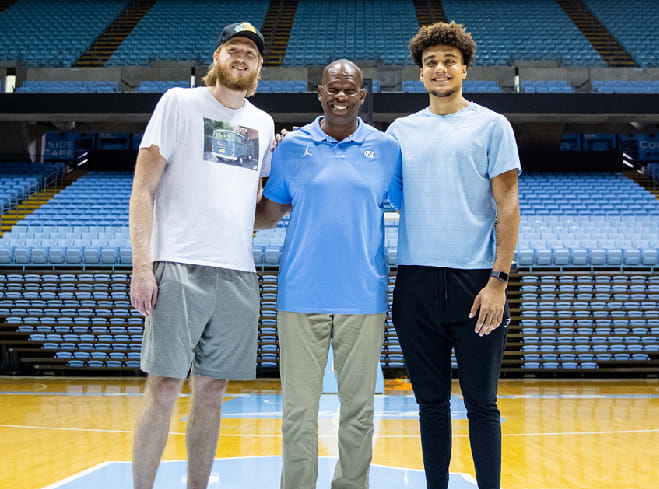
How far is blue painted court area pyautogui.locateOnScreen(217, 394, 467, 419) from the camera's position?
5270mm

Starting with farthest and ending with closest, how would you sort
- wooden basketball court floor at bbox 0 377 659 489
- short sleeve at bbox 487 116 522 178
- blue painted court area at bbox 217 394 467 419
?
1. blue painted court area at bbox 217 394 467 419
2. wooden basketball court floor at bbox 0 377 659 489
3. short sleeve at bbox 487 116 522 178

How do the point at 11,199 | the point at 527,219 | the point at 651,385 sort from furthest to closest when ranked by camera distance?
the point at 11,199
the point at 527,219
the point at 651,385

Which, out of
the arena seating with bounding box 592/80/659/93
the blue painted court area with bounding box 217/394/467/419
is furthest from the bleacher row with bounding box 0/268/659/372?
the arena seating with bounding box 592/80/659/93

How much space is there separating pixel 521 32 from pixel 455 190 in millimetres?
13927

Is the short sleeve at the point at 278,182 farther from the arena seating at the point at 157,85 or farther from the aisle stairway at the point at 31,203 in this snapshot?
the arena seating at the point at 157,85

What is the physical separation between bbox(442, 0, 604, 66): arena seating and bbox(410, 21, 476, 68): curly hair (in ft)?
38.0

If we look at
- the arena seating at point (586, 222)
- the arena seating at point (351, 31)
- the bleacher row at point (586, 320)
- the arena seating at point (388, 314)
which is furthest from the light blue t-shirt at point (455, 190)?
the arena seating at point (351, 31)

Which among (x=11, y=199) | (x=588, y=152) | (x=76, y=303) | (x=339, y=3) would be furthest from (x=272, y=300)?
(x=339, y=3)

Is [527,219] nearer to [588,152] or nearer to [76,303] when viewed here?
[588,152]

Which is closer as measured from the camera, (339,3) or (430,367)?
(430,367)

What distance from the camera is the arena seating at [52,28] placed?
1348 cm

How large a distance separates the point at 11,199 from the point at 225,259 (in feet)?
34.6

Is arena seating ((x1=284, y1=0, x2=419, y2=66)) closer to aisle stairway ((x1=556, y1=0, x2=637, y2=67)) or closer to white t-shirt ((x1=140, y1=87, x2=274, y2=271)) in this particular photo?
aisle stairway ((x1=556, y1=0, x2=637, y2=67))

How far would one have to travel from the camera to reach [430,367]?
1.94 meters
